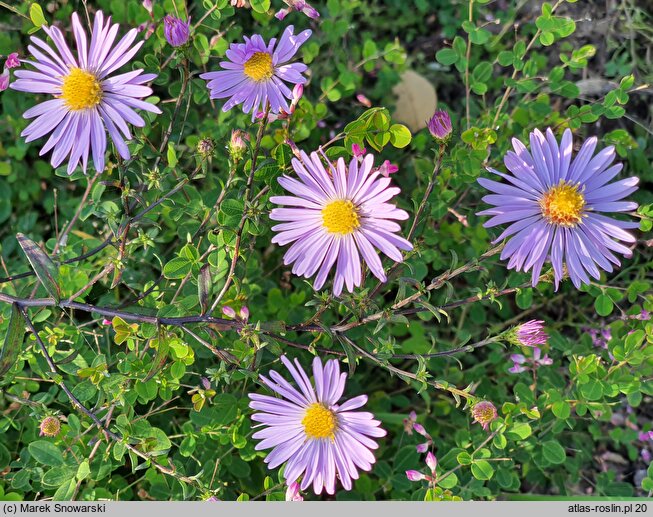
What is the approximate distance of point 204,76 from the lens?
1.70 m

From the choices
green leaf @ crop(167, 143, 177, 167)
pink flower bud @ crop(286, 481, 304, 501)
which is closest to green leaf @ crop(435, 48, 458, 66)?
green leaf @ crop(167, 143, 177, 167)

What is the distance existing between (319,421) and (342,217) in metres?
0.58

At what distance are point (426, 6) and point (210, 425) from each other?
6.91ft

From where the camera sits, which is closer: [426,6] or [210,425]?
[210,425]

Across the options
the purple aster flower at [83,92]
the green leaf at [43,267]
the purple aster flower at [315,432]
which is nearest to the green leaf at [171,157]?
the purple aster flower at [83,92]

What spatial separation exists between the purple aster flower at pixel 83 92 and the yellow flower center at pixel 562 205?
1.09 metres

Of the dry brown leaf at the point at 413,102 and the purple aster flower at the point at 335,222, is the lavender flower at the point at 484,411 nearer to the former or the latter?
the purple aster flower at the point at 335,222

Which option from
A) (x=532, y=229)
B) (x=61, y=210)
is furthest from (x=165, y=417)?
(x=532, y=229)

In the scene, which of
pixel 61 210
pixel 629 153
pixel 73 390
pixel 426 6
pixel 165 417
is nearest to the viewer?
pixel 73 390

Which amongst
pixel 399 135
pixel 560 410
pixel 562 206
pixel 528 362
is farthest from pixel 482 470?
pixel 399 135

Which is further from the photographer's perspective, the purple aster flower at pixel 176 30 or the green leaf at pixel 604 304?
the green leaf at pixel 604 304

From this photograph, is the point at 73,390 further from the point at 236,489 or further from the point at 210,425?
the point at 236,489

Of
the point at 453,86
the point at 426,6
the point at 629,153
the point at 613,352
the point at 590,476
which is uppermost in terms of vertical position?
the point at 426,6

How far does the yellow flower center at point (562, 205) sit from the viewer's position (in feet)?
5.50
